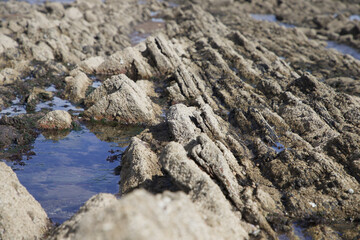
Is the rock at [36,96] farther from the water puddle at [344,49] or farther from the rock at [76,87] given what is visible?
the water puddle at [344,49]

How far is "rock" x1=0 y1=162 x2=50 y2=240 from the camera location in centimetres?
1666

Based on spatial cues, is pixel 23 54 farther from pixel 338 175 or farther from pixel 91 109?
pixel 338 175

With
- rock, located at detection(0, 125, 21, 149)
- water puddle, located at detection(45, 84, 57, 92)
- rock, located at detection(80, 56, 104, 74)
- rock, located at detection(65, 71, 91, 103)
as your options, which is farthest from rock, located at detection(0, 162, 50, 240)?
rock, located at detection(80, 56, 104, 74)

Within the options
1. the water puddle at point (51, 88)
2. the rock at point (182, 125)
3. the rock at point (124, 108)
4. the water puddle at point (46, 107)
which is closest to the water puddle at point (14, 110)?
the water puddle at point (46, 107)

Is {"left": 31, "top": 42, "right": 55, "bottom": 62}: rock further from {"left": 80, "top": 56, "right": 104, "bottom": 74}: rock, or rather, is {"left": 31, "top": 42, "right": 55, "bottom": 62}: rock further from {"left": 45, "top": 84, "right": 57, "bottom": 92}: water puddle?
{"left": 45, "top": 84, "right": 57, "bottom": 92}: water puddle

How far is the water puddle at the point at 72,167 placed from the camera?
2258 centimetres

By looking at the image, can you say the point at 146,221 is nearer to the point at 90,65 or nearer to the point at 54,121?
the point at 54,121

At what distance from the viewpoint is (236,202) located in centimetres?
1997

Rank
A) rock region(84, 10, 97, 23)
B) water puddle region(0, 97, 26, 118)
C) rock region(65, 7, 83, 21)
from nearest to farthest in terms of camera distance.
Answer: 1. water puddle region(0, 97, 26, 118)
2. rock region(65, 7, 83, 21)
3. rock region(84, 10, 97, 23)

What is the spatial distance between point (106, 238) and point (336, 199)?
1898cm

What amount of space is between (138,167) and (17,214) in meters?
9.09

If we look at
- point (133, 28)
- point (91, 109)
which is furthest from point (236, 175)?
point (133, 28)

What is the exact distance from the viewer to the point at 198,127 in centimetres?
2853

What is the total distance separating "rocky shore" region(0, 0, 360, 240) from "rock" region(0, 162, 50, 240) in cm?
7
